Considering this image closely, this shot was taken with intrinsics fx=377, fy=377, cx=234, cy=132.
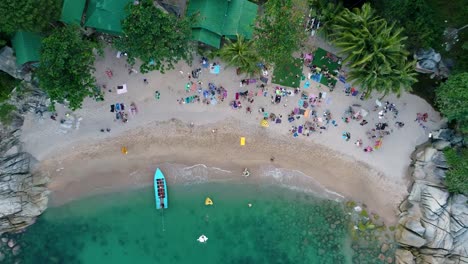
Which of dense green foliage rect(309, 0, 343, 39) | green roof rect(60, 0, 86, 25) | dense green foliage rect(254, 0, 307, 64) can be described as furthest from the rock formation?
green roof rect(60, 0, 86, 25)

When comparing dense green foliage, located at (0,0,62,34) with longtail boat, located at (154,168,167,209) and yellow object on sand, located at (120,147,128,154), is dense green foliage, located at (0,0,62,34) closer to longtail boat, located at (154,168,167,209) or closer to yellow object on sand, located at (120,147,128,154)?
yellow object on sand, located at (120,147,128,154)

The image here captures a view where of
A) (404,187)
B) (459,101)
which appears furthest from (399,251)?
(459,101)

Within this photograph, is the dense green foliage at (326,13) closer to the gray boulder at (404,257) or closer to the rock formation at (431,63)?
the rock formation at (431,63)

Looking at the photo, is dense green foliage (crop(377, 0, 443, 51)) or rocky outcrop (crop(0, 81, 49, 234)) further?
rocky outcrop (crop(0, 81, 49, 234))

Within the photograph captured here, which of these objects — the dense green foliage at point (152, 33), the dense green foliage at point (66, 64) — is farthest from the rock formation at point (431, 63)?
the dense green foliage at point (66, 64)

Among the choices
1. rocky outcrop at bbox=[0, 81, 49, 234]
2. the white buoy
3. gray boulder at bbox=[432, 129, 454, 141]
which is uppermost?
gray boulder at bbox=[432, 129, 454, 141]

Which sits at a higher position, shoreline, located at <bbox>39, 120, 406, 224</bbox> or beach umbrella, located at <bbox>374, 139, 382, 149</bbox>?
beach umbrella, located at <bbox>374, 139, 382, 149</bbox>
